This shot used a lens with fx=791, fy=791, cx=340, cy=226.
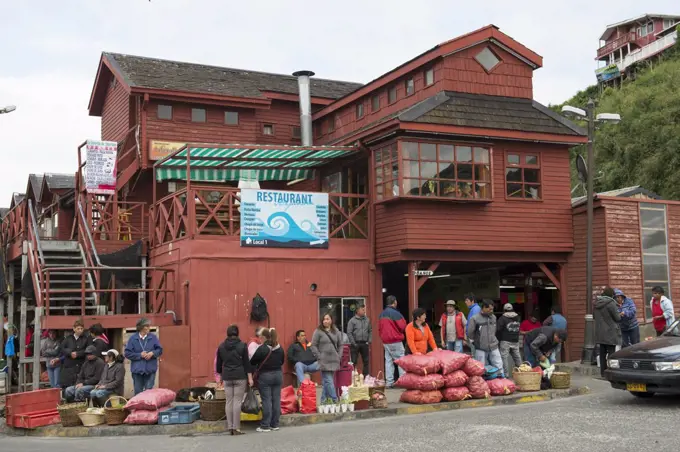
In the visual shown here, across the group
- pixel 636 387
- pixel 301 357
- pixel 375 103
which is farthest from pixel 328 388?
pixel 375 103

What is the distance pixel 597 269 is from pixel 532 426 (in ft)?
32.1

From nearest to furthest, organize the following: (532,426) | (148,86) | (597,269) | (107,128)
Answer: (532,426), (597,269), (148,86), (107,128)

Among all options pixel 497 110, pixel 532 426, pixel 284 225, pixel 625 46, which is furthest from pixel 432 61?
pixel 625 46

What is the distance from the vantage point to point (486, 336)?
15039 millimetres

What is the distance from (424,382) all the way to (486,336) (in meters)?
1.93

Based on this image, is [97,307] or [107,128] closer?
[97,307]

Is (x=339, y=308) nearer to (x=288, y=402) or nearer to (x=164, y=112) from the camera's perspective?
(x=288, y=402)

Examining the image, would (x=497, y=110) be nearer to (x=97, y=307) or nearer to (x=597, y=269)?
(x=597, y=269)

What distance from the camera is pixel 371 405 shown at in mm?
13695

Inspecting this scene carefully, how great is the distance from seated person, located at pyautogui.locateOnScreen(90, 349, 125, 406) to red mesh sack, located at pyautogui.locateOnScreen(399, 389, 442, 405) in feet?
16.6

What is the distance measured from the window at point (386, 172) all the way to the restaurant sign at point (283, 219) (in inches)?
54.0

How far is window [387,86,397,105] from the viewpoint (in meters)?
22.2

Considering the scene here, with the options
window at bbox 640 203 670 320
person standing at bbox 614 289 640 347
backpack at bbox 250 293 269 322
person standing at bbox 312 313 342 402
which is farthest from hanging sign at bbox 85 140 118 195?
window at bbox 640 203 670 320

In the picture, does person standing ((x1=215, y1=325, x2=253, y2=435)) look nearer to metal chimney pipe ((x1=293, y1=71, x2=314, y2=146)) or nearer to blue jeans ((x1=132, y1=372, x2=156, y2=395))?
blue jeans ((x1=132, y1=372, x2=156, y2=395))
